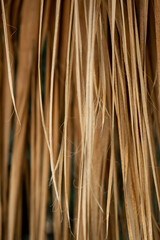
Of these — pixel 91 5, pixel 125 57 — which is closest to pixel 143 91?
pixel 125 57

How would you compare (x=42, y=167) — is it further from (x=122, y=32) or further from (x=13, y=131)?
(x=122, y=32)

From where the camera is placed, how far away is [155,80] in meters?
0.69

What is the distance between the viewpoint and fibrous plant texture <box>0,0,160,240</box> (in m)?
0.60

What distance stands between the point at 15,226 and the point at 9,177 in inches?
4.0

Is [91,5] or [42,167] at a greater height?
[91,5]

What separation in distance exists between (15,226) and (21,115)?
0.76 feet

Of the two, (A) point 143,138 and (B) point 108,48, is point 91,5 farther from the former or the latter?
(A) point 143,138

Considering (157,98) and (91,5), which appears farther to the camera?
(157,98)

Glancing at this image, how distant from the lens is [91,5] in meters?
0.60

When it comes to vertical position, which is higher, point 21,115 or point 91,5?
point 91,5

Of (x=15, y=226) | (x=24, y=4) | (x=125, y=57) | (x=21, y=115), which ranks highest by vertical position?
(x=24, y=4)

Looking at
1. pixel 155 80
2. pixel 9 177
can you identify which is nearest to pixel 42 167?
pixel 9 177

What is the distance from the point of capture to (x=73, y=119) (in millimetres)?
656

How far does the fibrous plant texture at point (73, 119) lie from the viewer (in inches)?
23.8
